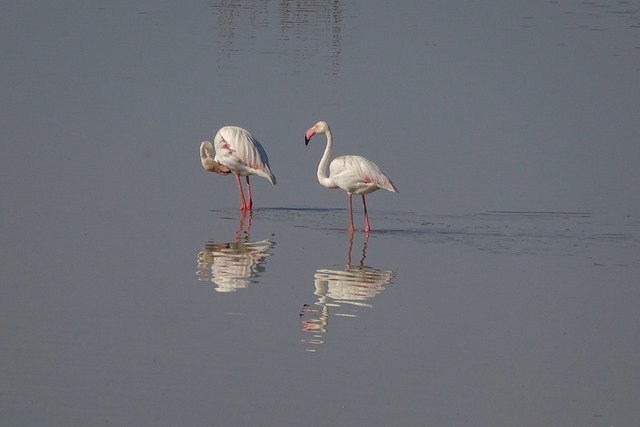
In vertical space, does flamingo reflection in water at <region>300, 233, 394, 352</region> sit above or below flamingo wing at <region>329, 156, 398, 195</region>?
below

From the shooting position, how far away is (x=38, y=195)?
11727mm

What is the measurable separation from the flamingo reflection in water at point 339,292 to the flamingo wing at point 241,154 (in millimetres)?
2623

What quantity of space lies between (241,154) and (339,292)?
13.7 ft

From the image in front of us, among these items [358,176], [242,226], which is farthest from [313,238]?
[358,176]

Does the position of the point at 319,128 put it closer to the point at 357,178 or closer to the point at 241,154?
the point at 241,154

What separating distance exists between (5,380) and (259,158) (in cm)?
636

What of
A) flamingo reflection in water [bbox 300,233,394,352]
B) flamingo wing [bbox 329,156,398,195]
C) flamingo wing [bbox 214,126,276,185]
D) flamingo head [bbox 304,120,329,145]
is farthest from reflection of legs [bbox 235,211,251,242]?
flamingo head [bbox 304,120,329,145]

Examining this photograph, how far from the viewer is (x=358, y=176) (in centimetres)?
1203

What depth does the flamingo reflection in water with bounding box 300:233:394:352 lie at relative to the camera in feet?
27.3

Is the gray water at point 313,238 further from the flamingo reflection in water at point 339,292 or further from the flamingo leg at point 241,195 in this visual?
the flamingo leg at point 241,195

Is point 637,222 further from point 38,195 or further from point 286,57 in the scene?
point 286,57

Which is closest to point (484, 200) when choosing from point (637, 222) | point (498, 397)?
point (637, 222)

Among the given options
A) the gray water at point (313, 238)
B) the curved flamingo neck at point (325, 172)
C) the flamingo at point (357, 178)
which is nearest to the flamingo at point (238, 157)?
the gray water at point (313, 238)

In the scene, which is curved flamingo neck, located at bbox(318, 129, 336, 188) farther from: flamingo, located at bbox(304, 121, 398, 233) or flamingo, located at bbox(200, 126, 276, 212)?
flamingo, located at bbox(200, 126, 276, 212)
